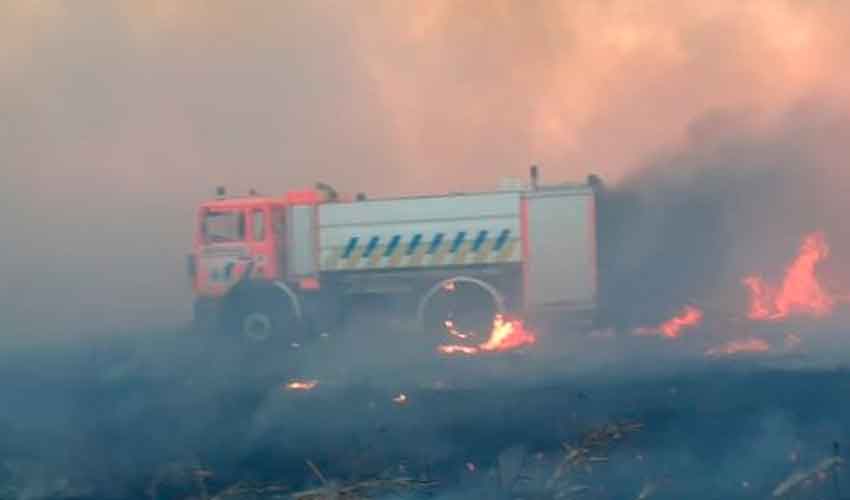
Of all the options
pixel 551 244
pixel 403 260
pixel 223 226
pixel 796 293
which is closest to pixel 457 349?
pixel 403 260

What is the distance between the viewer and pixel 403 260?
20.4 m

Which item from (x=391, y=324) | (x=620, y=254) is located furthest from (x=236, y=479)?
(x=620, y=254)

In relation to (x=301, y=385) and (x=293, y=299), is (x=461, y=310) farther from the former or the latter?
(x=301, y=385)

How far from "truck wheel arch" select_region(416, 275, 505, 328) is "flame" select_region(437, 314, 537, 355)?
25 cm

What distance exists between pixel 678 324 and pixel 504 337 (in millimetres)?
3038

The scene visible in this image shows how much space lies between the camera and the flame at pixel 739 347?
1789 cm

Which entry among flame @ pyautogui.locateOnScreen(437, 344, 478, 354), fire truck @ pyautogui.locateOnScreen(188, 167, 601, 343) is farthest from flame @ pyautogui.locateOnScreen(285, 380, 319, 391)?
fire truck @ pyautogui.locateOnScreen(188, 167, 601, 343)

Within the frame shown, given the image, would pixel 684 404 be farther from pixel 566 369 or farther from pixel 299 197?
pixel 299 197

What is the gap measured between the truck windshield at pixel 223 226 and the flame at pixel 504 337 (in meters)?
4.42

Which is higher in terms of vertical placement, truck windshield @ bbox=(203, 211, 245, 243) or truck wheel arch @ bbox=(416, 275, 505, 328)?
truck windshield @ bbox=(203, 211, 245, 243)

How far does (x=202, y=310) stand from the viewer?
68.9ft

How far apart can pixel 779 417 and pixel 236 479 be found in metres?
6.00

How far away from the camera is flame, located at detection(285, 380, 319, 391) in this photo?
16.1 m

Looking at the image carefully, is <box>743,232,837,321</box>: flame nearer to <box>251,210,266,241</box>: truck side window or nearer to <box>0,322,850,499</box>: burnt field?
<box>0,322,850,499</box>: burnt field
